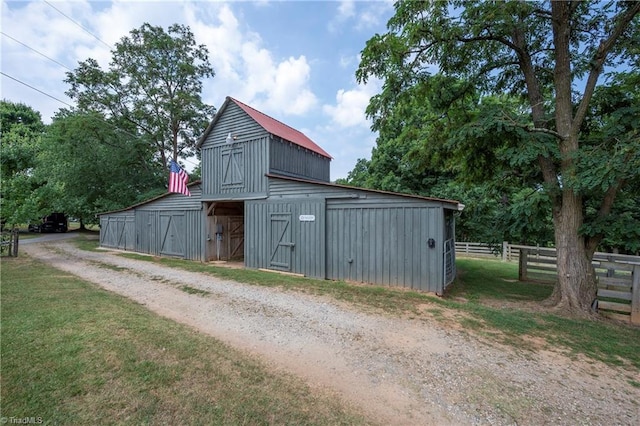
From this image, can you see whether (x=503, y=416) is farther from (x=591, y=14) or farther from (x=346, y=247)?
(x=591, y=14)

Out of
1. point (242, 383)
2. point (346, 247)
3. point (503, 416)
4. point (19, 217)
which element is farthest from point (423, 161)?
point (19, 217)

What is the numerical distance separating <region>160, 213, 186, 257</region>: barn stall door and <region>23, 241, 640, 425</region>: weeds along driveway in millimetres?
7911

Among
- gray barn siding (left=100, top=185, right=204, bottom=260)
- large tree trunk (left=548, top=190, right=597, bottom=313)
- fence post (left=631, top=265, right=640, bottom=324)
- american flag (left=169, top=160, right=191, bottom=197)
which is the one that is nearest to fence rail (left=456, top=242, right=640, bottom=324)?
fence post (left=631, top=265, right=640, bottom=324)

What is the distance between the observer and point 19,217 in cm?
1102

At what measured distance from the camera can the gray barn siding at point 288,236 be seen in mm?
9359

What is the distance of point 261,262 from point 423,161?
730 centimetres

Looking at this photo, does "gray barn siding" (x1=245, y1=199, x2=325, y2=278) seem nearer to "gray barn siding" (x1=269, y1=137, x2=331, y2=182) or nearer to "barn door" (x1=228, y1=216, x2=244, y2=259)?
"gray barn siding" (x1=269, y1=137, x2=331, y2=182)

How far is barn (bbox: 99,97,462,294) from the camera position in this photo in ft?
25.5

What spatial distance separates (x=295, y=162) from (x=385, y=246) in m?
6.53

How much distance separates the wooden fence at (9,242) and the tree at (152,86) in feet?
41.8

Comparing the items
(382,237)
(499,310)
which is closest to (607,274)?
(499,310)

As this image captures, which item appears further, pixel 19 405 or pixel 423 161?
pixel 423 161

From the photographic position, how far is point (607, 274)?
269 inches

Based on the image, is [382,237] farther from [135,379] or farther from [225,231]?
[225,231]
